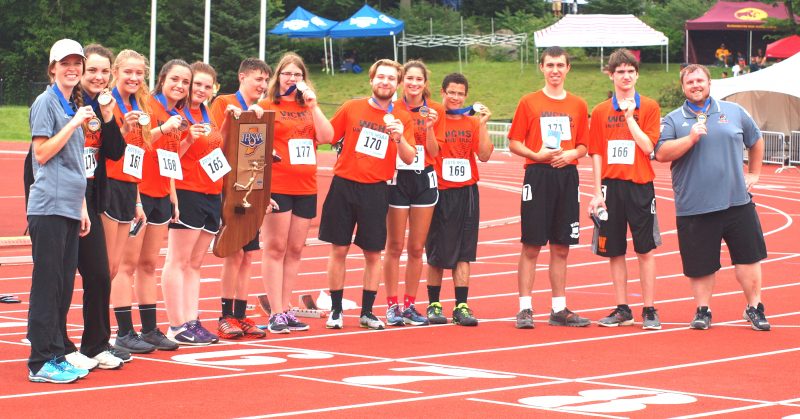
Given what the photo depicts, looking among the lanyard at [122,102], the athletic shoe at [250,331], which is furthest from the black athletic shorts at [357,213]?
the lanyard at [122,102]

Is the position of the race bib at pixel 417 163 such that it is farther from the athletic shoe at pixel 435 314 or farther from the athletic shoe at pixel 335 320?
the athletic shoe at pixel 335 320

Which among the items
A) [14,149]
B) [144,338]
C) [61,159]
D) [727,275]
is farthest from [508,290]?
[14,149]

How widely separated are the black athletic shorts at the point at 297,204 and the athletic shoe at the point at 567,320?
2.11 m

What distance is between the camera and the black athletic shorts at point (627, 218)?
11211 millimetres

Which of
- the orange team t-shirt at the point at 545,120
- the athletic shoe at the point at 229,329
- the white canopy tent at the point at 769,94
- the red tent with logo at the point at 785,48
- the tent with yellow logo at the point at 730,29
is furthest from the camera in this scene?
the tent with yellow logo at the point at 730,29

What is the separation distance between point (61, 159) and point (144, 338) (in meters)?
1.78

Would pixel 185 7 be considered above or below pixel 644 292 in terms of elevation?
above

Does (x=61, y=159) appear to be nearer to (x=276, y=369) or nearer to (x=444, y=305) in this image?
(x=276, y=369)

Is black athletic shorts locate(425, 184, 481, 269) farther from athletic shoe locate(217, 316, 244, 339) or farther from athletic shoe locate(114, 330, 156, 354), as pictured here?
athletic shoe locate(114, 330, 156, 354)

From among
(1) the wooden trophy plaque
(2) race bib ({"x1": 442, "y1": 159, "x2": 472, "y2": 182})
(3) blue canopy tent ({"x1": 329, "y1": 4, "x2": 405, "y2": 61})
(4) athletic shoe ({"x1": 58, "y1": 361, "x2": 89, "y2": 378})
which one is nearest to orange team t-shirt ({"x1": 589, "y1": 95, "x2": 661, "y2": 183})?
(2) race bib ({"x1": 442, "y1": 159, "x2": 472, "y2": 182})

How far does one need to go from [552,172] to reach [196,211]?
2.93 meters

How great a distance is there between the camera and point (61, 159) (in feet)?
27.1

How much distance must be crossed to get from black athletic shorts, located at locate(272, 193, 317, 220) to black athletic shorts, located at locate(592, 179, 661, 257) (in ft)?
7.57

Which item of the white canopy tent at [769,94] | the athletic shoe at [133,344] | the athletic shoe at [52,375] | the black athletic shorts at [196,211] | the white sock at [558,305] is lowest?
the athletic shoe at [52,375]
